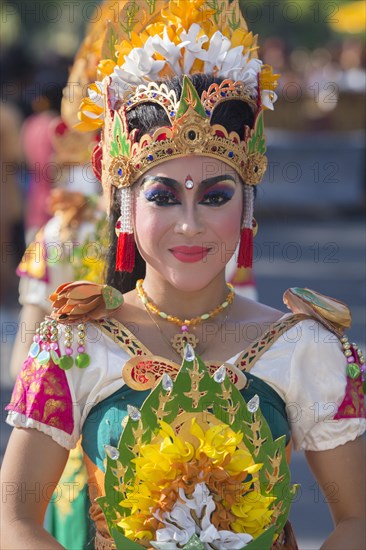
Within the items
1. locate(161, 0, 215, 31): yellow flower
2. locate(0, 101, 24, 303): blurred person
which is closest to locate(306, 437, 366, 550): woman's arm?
locate(161, 0, 215, 31): yellow flower

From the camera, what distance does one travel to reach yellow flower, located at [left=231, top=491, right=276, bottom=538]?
269 cm

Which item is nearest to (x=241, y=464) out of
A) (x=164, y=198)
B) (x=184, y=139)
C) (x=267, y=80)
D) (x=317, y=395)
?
(x=317, y=395)

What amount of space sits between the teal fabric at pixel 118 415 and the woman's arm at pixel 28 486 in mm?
79

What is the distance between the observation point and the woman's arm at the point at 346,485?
2.88 m

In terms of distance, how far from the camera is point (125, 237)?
119 inches

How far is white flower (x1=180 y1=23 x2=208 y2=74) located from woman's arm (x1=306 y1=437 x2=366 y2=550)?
1008mm

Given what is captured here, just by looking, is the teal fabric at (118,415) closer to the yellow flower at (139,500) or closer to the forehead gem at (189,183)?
the yellow flower at (139,500)

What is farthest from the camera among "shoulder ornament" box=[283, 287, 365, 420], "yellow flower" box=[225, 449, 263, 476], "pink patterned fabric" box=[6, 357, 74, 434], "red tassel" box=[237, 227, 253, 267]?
"red tassel" box=[237, 227, 253, 267]

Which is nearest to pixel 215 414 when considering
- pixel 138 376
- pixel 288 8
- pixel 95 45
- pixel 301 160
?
pixel 138 376

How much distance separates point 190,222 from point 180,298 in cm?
25

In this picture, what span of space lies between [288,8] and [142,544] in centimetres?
2861

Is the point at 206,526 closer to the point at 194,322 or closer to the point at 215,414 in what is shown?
the point at 215,414

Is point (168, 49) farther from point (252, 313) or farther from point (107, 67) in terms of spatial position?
point (252, 313)

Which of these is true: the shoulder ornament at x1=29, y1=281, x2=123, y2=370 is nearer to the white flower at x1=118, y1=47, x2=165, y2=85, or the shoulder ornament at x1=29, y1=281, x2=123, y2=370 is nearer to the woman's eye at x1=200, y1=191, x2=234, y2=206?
the woman's eye at x1=200, y1=191, x2=234, y2=206
